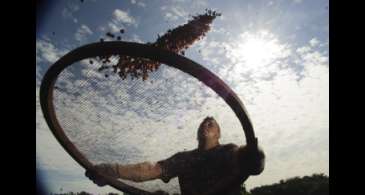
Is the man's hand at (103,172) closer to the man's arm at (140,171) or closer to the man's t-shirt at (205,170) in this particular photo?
the man's arm at (140,171)

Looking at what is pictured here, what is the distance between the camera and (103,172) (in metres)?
3.17

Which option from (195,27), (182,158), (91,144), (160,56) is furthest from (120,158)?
(195,27)

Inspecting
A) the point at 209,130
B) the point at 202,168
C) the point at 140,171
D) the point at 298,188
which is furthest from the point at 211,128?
the point at 298,188

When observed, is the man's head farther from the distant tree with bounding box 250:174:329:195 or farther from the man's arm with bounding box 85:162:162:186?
the distant tree with bounding box 250:174:329:195

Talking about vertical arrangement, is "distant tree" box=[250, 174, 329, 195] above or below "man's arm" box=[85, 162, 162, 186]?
below

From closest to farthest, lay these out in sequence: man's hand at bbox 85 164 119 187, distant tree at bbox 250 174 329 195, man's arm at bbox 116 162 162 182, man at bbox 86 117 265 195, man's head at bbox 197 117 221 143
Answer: man at bbox 86 117 265 195 < man's hand at bbox 85 164 119 187 < man's arm at bbox 116 162 162 182 < man's head at bbox 197 117 221 143 < distant tree at bbox 250 174 329 195

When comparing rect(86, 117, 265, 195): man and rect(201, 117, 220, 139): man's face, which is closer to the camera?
rect(86, 117, 265, 195): man

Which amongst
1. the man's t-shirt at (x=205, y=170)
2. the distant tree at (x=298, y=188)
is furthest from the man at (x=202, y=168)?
the distant tree at (x=298, y=188)

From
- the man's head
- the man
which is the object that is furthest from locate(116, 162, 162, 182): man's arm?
the man's head

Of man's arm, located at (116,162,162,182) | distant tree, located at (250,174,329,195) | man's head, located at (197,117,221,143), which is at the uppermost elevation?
man's head, located at (197,117,221,143)

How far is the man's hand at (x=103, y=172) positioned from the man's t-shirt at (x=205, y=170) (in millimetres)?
564

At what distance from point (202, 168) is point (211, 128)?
48 centimetres

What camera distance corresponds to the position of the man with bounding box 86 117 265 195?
2.89 meters

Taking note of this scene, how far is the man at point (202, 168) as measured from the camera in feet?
9.48
